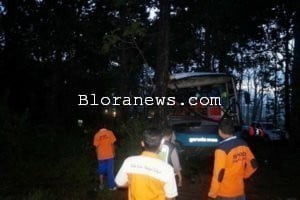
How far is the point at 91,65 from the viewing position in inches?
1329

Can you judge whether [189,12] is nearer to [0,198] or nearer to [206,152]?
[206,152]

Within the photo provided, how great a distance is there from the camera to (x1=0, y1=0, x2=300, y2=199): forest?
52.5 ft

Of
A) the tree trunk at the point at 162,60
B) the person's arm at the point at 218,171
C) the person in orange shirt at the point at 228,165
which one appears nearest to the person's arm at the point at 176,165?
the person in orange shirt at the point at 228,165

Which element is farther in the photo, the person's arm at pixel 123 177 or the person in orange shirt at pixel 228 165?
the person in orange shirt at pixel 228 165

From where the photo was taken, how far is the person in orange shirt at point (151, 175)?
527cm

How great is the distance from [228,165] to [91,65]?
1084 inches

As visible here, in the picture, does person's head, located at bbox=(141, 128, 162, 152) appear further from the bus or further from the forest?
the bus

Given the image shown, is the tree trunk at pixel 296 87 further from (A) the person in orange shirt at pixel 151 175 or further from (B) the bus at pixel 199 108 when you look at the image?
(A) the person in orange shirt at pixel 151 175

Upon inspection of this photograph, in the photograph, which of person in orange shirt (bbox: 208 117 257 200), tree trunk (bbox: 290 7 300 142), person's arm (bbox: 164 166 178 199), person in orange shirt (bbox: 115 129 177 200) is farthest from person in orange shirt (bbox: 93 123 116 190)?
tree trunk (bbox: 290 7 300 142)

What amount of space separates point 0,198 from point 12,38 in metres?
19.7

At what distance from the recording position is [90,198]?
12.2 meters

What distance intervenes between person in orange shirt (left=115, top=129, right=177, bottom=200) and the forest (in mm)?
5957

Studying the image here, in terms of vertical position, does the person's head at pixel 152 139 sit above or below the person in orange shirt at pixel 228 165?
above

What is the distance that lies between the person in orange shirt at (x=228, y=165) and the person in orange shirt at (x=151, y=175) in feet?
5.10
